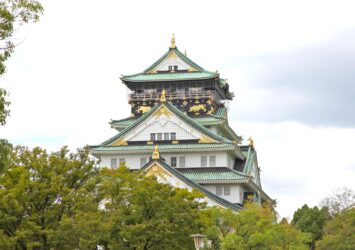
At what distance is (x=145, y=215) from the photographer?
160 feet

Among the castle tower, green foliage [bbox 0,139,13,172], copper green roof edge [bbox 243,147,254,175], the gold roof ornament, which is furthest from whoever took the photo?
the gold roof ornament

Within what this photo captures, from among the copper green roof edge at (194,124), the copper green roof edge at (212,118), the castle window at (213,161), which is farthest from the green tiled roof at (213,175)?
the copper green roof edge at (212,118)

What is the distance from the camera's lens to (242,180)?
237 ft

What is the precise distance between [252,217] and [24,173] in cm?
1447

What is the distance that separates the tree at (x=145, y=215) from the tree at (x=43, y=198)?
110 centimetres

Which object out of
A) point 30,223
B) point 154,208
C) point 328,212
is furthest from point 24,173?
point 328,212

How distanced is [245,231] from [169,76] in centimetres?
3240

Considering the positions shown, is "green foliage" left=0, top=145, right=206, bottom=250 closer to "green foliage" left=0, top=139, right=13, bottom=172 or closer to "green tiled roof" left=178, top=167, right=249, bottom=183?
"green foliage" left=0, top=139, right=13, bottom=172

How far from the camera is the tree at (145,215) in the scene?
47.3 meters

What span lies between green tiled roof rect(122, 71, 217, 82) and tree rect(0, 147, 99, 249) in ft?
108

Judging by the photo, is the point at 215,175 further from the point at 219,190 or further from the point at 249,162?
the point at 249,162

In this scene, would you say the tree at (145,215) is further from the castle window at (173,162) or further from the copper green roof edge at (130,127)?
the copper green roof edge at (130,127)

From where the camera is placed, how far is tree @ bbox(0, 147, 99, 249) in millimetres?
46281

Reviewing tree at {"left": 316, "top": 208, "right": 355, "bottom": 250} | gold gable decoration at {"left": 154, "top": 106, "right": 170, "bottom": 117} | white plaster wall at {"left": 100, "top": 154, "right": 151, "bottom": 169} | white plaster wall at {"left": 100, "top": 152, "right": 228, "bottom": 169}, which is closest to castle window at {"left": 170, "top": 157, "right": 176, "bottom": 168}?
white plaster wall at {"left": 100, "top": 152, "right": 228, "bottom": 169}
